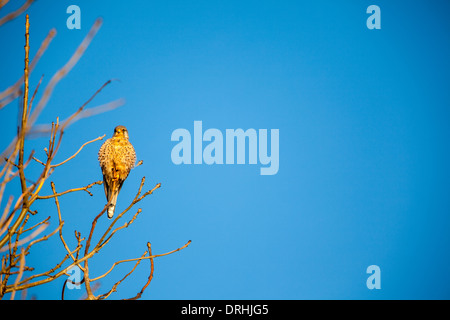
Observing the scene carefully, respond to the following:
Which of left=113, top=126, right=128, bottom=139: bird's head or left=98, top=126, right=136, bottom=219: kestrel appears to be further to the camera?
left=113, top=126, right=128, bottom=139: bird's head

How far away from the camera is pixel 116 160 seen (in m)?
4.06

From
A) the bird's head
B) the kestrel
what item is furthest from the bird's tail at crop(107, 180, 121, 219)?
the bird's head

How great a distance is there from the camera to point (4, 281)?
5.16 feet

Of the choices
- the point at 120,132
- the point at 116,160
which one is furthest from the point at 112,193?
the point at 120,132

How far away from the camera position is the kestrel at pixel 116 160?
4004mm

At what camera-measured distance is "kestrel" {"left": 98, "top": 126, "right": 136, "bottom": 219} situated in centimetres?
400

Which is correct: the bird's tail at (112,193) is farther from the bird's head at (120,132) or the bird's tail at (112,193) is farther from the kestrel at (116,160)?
the bird's head at (120,132)

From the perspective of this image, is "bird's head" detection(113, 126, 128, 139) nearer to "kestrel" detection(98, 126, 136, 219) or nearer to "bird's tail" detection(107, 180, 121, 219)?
"kestrel" detection(98, 126, 136, 219)

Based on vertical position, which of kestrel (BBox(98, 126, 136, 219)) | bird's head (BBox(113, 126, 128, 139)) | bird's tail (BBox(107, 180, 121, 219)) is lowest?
bird's tail (BBox(107, 180, 121, 219))

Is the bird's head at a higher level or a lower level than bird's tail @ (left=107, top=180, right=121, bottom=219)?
higher
